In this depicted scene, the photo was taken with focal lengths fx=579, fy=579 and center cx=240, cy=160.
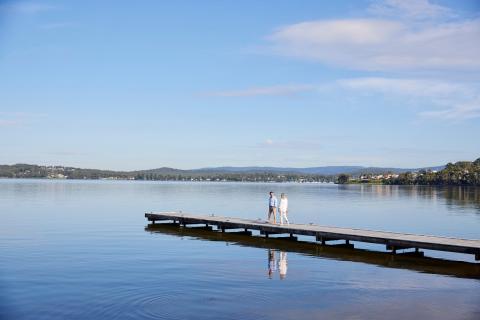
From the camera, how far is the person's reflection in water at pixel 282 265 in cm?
2161

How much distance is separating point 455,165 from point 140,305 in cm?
19553

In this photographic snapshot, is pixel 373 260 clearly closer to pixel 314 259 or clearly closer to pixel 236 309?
pixel 314 259

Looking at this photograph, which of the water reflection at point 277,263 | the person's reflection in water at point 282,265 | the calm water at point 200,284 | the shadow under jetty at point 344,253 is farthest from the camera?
the shadow under jetty at point 344,253

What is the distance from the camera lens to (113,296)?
17.4 metres

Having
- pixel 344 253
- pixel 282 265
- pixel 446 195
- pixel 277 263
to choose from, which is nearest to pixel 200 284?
pixel 282 265

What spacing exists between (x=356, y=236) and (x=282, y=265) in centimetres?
577

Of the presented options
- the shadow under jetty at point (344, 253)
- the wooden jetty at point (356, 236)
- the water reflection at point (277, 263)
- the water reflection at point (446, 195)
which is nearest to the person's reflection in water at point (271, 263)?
the water reflection at point (277, 263)

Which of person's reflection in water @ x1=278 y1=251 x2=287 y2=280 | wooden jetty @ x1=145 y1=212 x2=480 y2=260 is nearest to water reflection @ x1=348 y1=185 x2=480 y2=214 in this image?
wooden jetty @ x1=145 y1=212 x2=480 y2=260

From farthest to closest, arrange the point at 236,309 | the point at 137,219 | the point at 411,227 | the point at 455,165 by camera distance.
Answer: the point at 455,165, the point at 137,219, the point at 411,227, the point at 236,309

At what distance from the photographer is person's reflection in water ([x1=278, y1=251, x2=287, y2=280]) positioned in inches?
851

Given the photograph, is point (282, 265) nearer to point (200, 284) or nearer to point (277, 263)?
point (277, 263)

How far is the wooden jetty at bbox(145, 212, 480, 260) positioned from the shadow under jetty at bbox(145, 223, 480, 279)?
465mm

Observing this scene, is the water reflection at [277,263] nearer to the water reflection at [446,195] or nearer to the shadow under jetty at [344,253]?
the shadow under jetty at [344,253]

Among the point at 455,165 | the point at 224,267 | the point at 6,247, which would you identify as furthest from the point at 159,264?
the point at 455,165
